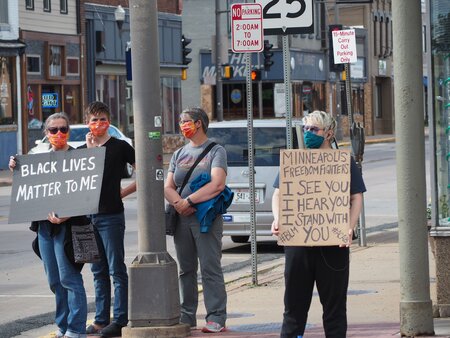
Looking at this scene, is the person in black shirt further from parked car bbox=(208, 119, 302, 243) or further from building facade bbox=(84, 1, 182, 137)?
building facade bbox=(84, 1, 182, 137)

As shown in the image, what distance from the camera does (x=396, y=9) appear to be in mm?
8734

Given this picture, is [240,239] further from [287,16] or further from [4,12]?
[4,12]

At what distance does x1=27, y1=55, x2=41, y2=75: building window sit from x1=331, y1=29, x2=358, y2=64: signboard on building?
22849mm

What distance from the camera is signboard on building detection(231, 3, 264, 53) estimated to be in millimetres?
12000

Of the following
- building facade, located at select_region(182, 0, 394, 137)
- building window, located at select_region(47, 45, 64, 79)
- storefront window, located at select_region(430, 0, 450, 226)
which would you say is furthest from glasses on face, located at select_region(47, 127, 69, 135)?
building facade, located at select_region(182, 0, 394, 137)

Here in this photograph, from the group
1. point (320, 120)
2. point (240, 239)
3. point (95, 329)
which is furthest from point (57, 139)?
point (240, 239)

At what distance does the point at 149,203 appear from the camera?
918 centimetres

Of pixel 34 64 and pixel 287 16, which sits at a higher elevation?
pixel 34 64

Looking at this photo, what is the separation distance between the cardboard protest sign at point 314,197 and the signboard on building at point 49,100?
32107 millimetres

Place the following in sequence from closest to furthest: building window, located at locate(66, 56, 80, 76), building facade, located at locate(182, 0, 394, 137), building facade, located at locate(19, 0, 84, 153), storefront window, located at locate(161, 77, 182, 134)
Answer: building facade, located at locate(19, 0, 84, 153) → building window, located at locate(66, 56, 80, 76) → storefront window, located at locate(161, 77, 182, 134) → building facade, located at locate(182, 0, 394, 137)

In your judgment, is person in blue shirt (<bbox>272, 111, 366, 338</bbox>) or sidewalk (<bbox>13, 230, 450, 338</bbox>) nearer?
person in blue shirt (<bbox>272, 111, 366, 338</bbox>)

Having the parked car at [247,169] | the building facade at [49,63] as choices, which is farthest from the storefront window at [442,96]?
the building facade at [49,63]

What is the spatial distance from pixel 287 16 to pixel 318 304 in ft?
9.47

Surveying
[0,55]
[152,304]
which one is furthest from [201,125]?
[0,55]
